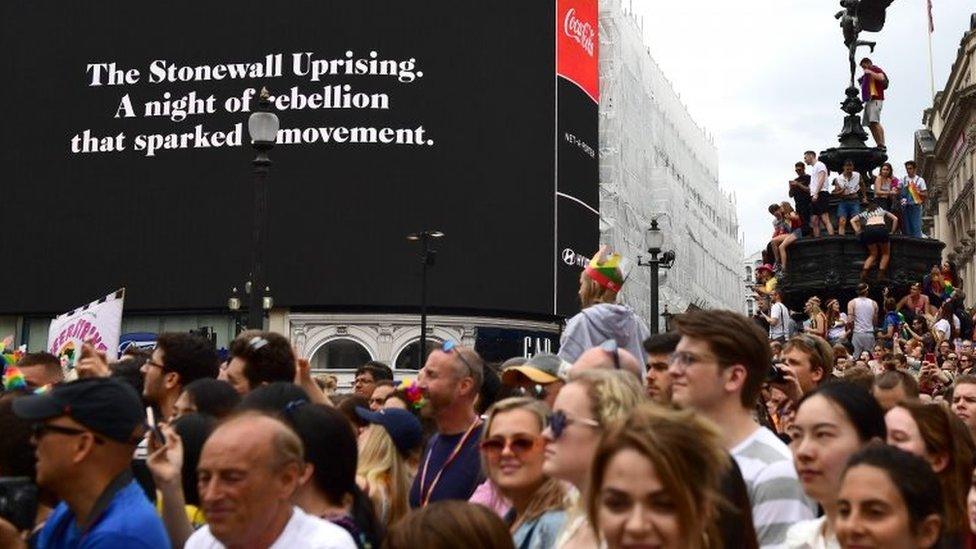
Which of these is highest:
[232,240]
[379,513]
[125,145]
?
[125,145]

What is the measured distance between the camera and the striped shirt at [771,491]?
5.12 meters

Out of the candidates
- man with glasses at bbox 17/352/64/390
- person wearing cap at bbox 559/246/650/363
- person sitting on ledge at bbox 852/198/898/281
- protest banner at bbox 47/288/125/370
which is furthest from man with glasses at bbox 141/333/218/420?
person sitting on ledge at bbox 852/198/898/281

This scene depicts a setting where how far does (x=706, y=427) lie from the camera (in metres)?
4.02

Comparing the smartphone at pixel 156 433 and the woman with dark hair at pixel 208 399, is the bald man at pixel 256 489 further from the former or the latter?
the woman with dark hair at pixel 208 399

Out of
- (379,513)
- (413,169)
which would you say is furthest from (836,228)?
(413,169)

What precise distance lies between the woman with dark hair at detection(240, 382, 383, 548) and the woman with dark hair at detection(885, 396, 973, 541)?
2.13m

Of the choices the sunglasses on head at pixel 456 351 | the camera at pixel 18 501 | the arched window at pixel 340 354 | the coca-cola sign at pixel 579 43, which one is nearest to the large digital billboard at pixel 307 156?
the coca-cola sign at pixel 579 43

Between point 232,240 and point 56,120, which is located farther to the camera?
point 56,120

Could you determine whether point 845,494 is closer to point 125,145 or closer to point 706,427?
point 706,427

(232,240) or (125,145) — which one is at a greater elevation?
(125,145)

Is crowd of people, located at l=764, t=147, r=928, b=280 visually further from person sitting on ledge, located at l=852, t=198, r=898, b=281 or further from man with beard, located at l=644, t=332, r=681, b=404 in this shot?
man with beard, located at l=644, t=332, r=681, b=404

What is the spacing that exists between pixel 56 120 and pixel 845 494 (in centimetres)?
5714

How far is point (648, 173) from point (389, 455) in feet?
207

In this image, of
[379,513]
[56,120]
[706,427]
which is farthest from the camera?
[56,120]
